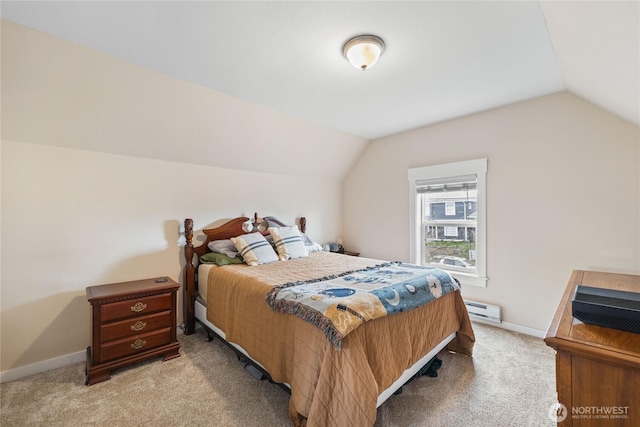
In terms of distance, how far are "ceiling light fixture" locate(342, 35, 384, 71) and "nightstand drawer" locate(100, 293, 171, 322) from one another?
2460 millimetres

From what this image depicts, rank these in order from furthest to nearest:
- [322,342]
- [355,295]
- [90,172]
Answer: [90,172], [355,295], [322,342]

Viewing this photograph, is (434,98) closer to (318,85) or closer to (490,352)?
(318,85)

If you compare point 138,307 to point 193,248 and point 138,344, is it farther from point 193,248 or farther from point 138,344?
point 193,248

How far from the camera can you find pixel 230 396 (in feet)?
6.19

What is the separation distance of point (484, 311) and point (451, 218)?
1.14 meters

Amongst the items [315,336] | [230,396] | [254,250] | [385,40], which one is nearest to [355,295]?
[315,336]

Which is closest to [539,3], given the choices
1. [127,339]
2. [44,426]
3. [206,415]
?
[206,415]

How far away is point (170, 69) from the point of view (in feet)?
7.09

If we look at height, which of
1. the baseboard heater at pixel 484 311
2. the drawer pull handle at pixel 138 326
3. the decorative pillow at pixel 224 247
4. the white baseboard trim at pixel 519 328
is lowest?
the white baseboard trim at pixel 519 328

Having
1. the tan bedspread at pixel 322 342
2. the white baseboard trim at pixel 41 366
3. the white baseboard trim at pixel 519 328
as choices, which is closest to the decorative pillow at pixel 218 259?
the tan bedspread at pixel 322 342

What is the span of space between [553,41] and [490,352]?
251 cm

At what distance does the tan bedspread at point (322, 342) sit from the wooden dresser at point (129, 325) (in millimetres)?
393

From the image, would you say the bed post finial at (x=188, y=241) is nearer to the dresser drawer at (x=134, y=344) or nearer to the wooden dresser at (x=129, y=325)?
the wooden dresser at (x=129, y=325)

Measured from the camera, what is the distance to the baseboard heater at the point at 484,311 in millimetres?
2967
